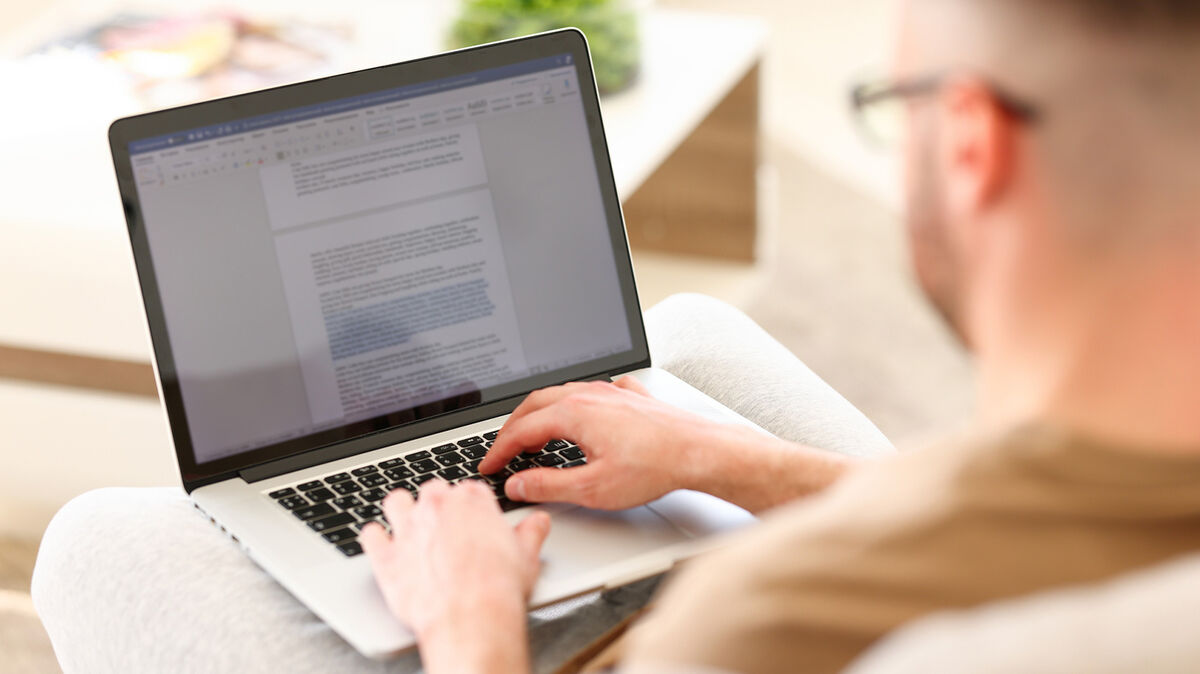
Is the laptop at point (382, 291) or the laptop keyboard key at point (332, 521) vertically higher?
the laptop at point (382, 291)

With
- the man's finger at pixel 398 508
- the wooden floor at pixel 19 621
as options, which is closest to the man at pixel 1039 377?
the man's finger at pixel 398 508

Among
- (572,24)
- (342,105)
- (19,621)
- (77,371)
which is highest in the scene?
(572,24)

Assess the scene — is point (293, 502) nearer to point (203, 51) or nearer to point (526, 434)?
point (526, 434)

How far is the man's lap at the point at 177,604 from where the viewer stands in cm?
83

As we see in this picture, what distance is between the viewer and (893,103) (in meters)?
0.67

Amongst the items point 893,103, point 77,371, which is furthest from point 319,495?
point 77,371

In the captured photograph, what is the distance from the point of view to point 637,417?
35.2 inches

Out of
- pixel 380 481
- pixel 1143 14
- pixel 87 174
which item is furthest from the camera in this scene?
pixel 87 174

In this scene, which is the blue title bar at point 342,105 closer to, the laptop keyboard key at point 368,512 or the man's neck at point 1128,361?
the laptop keyboard key at point 368,512

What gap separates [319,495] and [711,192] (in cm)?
147

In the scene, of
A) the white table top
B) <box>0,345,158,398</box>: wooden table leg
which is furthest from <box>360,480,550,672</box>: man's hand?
<box>0,345,158,398</box>: wooden table leg

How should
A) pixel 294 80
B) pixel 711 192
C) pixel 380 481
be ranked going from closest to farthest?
1. pixel 380 481
2. pixel 294 80
3. pixel 711 192

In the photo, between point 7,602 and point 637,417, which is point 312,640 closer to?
point 637,417

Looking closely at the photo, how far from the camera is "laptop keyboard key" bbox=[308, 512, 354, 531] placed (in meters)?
0.92
